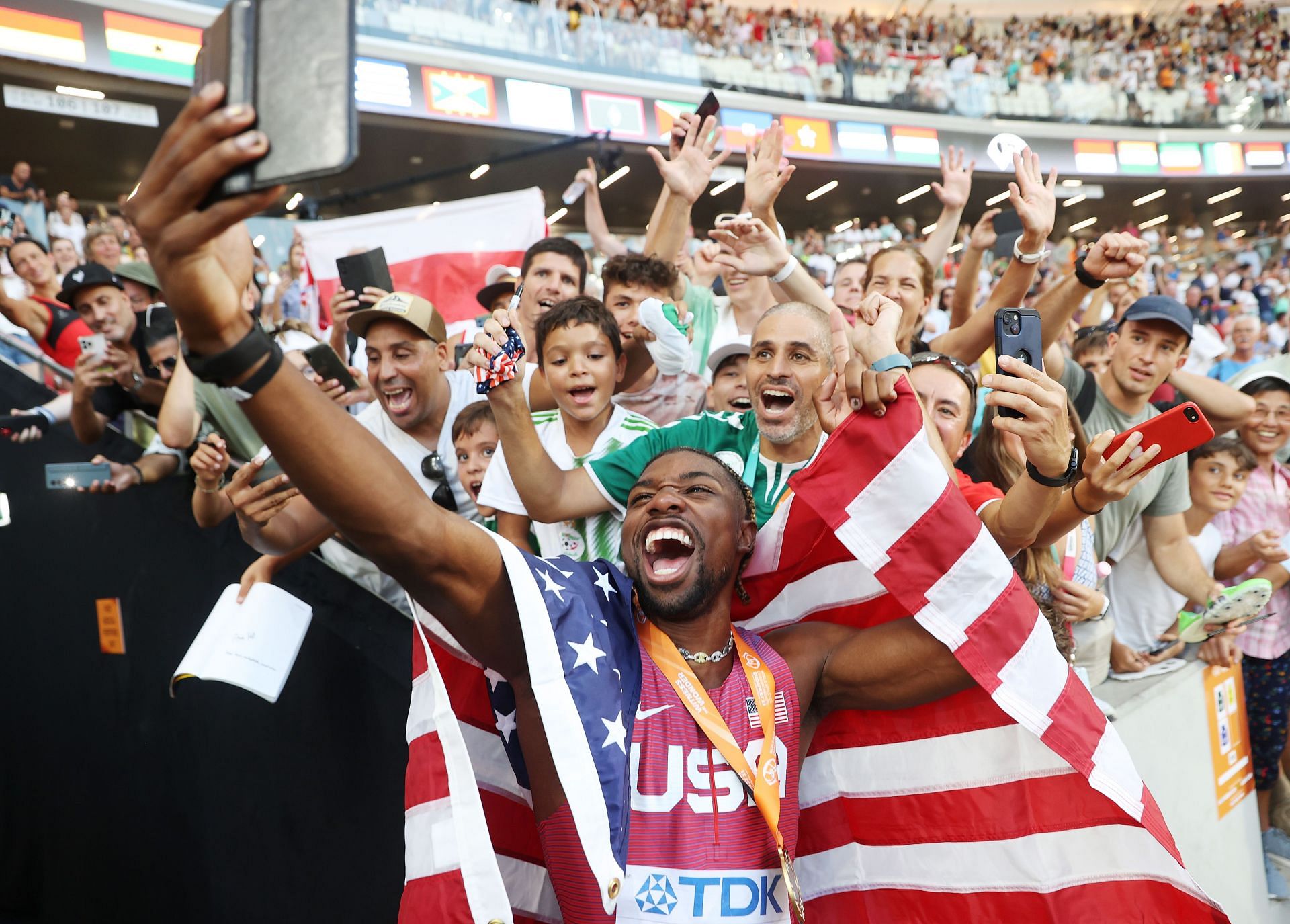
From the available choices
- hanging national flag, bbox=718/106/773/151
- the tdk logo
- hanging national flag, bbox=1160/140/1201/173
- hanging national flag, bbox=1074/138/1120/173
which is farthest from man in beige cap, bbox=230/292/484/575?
hanging national flag, bbox=1160/140/1201/173

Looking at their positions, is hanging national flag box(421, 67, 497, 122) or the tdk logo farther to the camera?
hanging national flag box(421, 67, 497, 122)

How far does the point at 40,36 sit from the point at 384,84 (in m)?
4.38

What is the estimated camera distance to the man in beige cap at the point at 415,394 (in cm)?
309

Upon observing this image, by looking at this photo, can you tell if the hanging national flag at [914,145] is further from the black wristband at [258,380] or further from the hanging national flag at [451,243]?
the black wristband at [258,380]

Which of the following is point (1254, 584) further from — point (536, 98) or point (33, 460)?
point (536, 98)

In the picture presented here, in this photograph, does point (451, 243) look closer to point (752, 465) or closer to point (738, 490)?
point (752, 465)

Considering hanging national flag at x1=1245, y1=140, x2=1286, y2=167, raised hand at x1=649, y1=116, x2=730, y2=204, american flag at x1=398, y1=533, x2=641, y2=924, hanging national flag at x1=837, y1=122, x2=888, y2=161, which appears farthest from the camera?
hanging national flag at x1=1245, y1=140, x2=1286, y2=167

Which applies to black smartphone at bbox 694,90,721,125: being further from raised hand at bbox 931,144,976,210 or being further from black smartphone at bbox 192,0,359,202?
black smartphone at bbox 192,0,359,202

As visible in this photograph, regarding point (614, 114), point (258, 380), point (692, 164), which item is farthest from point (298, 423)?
point (614, 114)

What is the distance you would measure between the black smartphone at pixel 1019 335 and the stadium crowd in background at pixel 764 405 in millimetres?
49

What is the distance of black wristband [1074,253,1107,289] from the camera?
109 inches

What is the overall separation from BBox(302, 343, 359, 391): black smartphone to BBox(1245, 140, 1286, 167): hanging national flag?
1008 inches

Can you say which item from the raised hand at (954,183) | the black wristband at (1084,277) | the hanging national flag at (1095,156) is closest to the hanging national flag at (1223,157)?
the hanging national flag at (1095,156)

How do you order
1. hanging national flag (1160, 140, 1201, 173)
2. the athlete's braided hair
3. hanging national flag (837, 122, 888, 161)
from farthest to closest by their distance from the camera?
1. hanging national flag (1160, 140, 1201, 173)
2. hanging national flag (837, 122, 888, 161)
3. the athlete's braided hair
